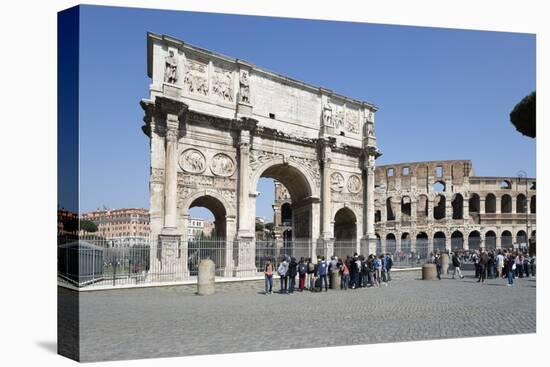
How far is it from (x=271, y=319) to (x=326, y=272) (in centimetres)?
549

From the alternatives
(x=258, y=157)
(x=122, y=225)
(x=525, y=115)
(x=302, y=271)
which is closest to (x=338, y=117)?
(x=258, y=157)

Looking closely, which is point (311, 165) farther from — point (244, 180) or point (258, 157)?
point (244, 180)

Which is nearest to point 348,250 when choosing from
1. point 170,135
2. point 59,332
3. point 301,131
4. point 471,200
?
point 301,131

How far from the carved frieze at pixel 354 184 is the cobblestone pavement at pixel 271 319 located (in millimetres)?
8567

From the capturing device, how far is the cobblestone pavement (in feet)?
25.5

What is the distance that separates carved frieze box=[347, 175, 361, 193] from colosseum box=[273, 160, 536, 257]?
69.1 ft

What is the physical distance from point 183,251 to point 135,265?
2091 millimetres

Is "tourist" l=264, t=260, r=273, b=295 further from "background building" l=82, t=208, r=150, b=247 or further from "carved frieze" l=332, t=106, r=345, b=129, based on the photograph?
"carved frieze" l=332, t=106, r=345, b=129

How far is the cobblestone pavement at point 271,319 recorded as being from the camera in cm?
778

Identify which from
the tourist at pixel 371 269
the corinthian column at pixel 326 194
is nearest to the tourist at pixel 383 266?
the tourist at pixel 371 269

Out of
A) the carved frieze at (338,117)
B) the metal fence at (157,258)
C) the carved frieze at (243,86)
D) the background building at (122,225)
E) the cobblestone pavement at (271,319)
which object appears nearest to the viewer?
the cobblestone pavement at (271,319)

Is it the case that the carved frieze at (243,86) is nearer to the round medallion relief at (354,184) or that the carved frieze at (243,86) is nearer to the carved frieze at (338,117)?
the carved frieze at (338,117)

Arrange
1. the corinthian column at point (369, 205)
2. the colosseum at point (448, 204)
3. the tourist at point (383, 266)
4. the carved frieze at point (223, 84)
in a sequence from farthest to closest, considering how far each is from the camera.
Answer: the colosseum at point (448, 204), the corinthian column at point (369, 205), the carved frieze at point (223, 84), the tourist at point (383, 266)

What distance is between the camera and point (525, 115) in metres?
13.1
